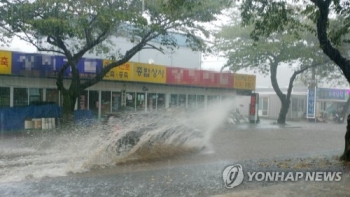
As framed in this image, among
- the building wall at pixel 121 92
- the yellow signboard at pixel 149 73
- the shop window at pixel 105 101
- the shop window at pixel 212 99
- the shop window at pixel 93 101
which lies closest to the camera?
the building wall at pixel 121 92

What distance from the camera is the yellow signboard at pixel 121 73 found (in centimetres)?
2327

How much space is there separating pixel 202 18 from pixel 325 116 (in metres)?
A: 28.4

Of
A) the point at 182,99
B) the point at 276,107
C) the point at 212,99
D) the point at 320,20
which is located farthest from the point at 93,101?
the point at 276,107

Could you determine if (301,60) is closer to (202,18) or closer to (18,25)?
(202,18)

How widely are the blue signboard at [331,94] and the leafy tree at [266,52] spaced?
569 inches

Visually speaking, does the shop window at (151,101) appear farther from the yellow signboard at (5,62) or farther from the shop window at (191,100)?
the yellow signboard at (5,62)

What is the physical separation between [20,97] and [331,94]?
37.0m

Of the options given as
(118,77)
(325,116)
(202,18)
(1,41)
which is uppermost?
(202,18)

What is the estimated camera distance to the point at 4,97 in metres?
20.1

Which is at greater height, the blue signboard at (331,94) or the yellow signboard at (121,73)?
the yellow signboard at (121,73)

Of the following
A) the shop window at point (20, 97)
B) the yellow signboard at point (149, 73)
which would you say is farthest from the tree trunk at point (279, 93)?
the shop window at point (20, 97)

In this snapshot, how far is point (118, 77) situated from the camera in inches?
934

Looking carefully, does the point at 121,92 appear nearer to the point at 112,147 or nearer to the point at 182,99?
the point at 182,99

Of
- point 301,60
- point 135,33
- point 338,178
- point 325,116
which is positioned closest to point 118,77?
point 135,33
